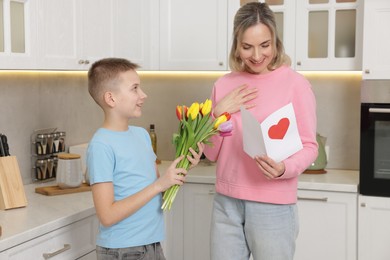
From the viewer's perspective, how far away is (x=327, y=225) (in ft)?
10.7

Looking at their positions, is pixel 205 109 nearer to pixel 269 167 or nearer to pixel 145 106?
pixel 269 167

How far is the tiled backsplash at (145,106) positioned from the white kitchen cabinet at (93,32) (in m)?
0.35

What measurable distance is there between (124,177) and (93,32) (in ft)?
4.05

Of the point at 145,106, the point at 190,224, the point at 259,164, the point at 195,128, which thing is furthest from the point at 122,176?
the point at 145,106

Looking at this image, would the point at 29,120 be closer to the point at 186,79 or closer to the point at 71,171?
the point at 71,171

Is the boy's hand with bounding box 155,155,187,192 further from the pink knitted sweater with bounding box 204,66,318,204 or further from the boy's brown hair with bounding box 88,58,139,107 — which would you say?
the boy's brown hair with bounding box 88,58,139,107

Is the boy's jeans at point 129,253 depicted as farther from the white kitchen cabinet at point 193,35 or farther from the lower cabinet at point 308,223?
the white kitchen cabinet at point 193,35

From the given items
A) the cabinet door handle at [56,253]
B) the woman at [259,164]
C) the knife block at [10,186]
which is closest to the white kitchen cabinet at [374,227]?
the woman at [259,164]

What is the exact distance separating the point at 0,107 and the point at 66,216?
80 centimetres

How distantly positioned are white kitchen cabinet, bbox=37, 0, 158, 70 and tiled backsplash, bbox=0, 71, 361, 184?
1.13 ft

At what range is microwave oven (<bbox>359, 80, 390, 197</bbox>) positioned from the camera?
10.4ft

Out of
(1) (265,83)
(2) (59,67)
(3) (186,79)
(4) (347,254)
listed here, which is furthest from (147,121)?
(1) (265,83)

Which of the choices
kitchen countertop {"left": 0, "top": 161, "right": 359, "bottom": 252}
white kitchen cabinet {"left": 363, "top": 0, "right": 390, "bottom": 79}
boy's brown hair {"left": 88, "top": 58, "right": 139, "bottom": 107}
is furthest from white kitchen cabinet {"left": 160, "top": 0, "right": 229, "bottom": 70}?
boy's brown hair {"left": 88, "top": 58, "right": 139, "bottom": 107}

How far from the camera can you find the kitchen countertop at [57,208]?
2.21 m
